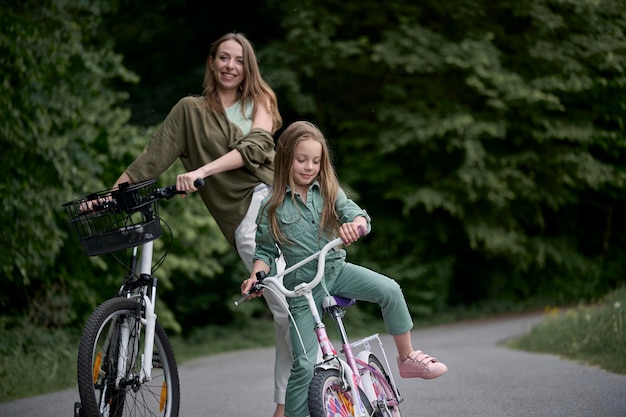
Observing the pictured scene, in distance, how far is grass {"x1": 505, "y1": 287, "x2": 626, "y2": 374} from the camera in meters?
7.61

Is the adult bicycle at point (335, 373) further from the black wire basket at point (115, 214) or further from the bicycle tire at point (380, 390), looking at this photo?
the black wire basket at point (115, 214)

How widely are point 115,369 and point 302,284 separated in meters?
1.02

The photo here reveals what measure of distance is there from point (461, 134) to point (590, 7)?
8.77ft

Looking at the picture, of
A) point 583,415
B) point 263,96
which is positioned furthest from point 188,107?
point 583,415

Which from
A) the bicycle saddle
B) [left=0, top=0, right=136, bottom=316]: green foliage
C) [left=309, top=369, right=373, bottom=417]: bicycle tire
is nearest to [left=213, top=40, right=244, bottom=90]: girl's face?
the bicycle saddle

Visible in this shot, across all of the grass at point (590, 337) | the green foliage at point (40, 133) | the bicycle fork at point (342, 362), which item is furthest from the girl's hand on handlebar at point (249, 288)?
the green foliage at point (40, 133)

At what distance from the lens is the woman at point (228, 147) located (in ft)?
15.1

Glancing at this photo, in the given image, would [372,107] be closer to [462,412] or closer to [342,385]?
[462,412]

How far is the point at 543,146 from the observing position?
1489 centimetres

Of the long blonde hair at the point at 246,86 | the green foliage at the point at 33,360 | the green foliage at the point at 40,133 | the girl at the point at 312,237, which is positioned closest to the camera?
the girl at the point at 312,237

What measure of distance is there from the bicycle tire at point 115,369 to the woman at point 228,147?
0.55 m

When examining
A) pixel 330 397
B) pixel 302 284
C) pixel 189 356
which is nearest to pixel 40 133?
pixel 189 356

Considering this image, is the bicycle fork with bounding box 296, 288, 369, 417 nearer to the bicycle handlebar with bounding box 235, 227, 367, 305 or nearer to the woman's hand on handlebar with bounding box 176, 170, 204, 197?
the bicycle handlebar with bounding box 235, 227, 367, 305

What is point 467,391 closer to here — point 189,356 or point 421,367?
point 421,367
